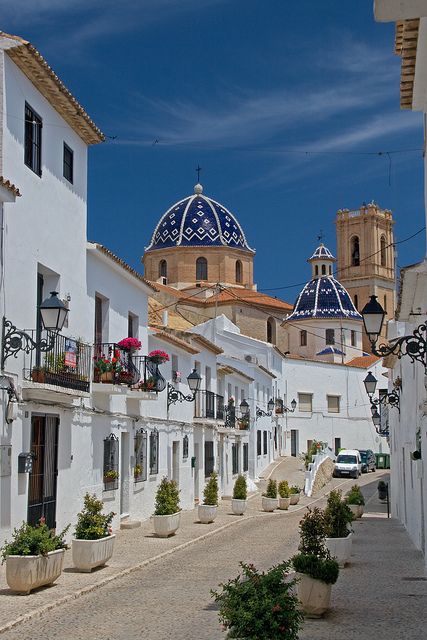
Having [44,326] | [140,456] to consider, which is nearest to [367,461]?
[140,456]

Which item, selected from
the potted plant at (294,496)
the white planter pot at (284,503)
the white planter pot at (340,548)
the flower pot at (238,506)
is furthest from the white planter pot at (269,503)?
the white planter pot at (340,548)

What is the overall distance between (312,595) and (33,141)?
8956 mm

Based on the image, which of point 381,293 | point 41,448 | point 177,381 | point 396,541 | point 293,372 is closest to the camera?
point 41,448

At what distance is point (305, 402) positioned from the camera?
193ft

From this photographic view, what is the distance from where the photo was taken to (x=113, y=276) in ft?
65.0

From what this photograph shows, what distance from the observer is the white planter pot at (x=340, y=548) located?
13594 millimetres

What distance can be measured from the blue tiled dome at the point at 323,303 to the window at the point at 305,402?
9497mm

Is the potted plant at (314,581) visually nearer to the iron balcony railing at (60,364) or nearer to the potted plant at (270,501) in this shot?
the iron balcony railing at (60,364)

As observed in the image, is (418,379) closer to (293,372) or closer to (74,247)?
(74,247)

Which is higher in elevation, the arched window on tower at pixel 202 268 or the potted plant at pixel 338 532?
the arched window on tower at pixel 202 268

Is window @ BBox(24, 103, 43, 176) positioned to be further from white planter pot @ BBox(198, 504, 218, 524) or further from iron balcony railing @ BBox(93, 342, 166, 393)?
white planter pot @ BBox(198, 504, 218, 524)

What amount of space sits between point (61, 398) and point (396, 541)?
8.26 m

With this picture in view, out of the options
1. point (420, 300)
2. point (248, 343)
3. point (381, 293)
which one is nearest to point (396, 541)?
point (420, 300)

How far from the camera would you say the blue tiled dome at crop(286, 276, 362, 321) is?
67.2 m
